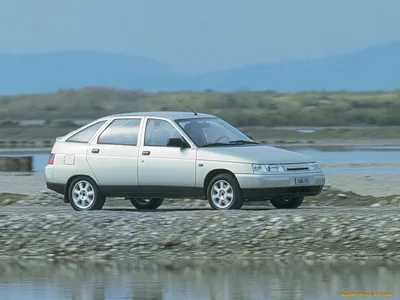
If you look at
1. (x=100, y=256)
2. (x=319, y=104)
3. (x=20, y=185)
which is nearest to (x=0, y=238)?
(x=100, y=256)

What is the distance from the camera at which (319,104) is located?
334 ft

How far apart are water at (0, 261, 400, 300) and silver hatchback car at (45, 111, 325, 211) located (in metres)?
3.55

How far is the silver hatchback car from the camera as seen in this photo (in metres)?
21.1

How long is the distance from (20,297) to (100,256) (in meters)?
4.05

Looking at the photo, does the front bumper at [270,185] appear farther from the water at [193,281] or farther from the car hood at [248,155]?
the water at [193,281]

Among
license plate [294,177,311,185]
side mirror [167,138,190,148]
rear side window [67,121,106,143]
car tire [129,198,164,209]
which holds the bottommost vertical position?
car tire [129,198,164,209]

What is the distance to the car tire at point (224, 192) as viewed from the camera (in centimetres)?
2106

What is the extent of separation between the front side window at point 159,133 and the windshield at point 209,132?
15 cm

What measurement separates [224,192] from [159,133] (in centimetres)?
147

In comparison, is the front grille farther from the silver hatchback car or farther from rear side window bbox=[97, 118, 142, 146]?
rear side window bbox=[97, 118, 142, 146]

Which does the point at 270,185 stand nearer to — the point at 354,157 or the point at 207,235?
the point at 207,235

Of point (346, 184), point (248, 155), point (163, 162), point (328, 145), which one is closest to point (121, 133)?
point (163, 162)

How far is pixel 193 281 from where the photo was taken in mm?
15820

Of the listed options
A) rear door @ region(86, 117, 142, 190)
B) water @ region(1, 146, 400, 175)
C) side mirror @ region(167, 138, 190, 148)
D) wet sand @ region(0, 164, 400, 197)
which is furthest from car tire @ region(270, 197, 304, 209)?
water @ region(1, 146, 400, 175)
